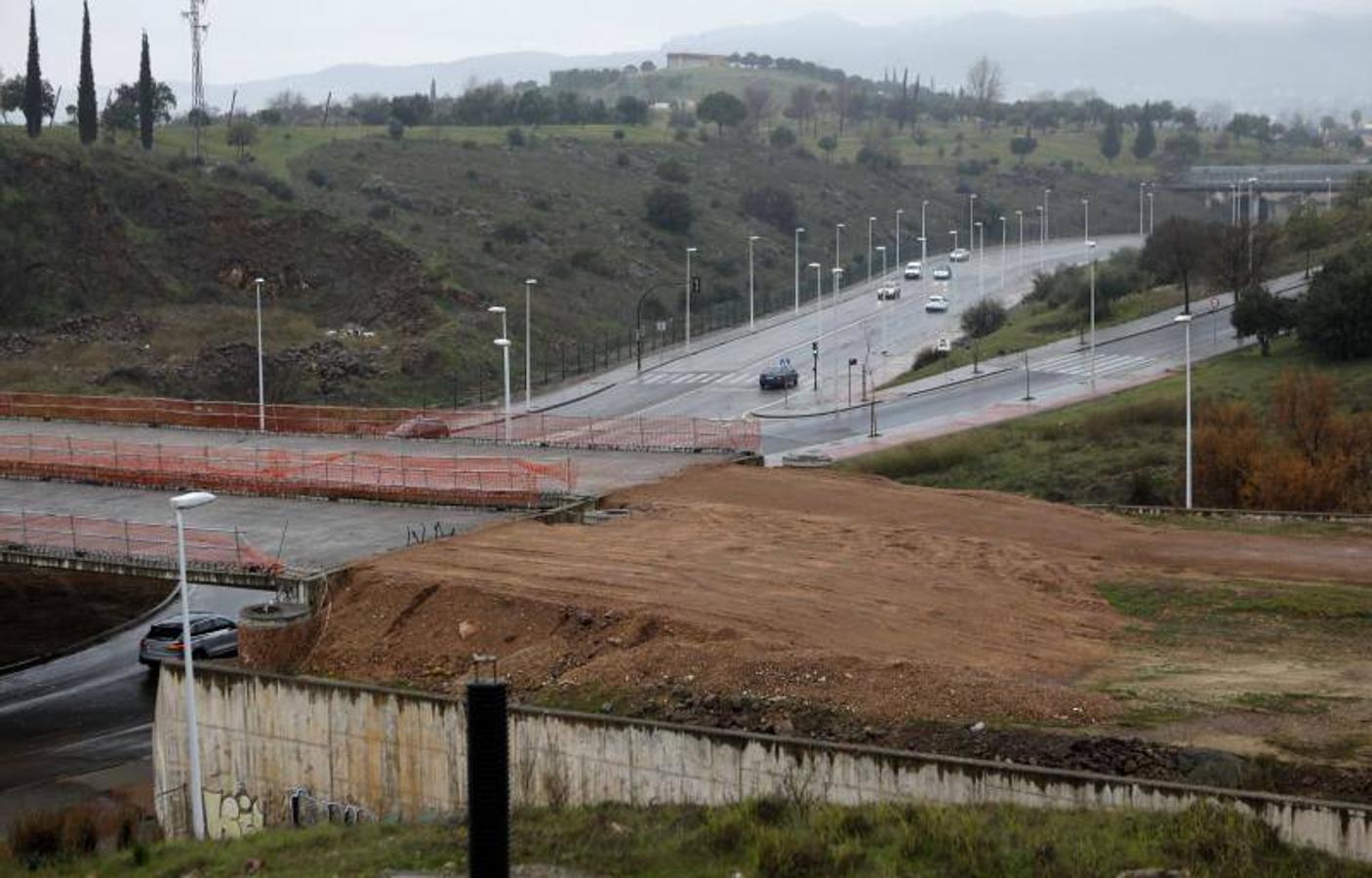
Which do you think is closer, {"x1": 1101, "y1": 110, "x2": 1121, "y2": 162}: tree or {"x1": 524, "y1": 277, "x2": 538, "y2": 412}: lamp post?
{"x1": 524, "y1": 277, "x2": 538, "y2": 412}: lamp post

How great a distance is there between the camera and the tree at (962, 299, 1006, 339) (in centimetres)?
8881

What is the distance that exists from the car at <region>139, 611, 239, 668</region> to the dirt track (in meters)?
6.24

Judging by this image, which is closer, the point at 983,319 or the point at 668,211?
the point at 983,319

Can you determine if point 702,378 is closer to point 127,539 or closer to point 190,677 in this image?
point 127,539

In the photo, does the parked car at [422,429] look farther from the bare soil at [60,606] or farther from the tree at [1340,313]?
the tree at [1340,313]

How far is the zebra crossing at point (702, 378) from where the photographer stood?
74.2 meters

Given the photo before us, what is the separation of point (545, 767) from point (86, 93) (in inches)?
3081

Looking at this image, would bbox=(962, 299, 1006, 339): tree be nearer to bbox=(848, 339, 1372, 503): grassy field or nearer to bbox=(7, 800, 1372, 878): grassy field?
bbox=(848, 339, 1372, 503): grassy field

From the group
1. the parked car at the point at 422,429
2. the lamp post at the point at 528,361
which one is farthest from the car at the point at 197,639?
the lamp post at the point at 528,361

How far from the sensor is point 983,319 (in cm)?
8931

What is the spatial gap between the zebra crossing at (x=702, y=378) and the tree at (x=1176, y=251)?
20920 mm

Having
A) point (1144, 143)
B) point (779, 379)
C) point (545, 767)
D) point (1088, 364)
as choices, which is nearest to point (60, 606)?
point (545, 767)

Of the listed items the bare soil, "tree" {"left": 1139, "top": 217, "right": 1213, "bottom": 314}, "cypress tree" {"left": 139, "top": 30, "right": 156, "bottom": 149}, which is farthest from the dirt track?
"cypress tree" {"left": 139, "top": 30, "right": 156, "bottom": 149}

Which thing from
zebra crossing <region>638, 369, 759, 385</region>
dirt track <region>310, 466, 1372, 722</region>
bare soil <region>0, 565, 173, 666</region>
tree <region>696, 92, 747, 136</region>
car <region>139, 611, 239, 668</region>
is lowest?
bare soil <region>0, 565, 173, 666</region>
